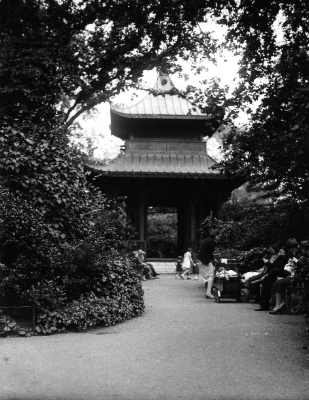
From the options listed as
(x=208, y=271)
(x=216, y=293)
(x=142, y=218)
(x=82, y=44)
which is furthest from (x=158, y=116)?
(x=216, y=293)

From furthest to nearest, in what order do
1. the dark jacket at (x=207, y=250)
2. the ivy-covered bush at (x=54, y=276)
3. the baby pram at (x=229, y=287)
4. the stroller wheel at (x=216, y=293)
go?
the dark jacket at (x=207, y=250), the stroller wheel at (x=216, y=293), the baby pram at (x=229, y=287), the ivy-covered bush at (x=54, y=276)

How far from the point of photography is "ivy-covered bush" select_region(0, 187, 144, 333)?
9.11 m

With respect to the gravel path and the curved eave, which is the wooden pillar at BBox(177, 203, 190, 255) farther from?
the gravel path

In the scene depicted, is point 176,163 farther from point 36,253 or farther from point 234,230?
point 36,253

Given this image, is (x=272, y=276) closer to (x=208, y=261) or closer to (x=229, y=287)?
(x=229, y=287)

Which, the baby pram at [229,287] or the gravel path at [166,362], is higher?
the baby pram at [229,287]

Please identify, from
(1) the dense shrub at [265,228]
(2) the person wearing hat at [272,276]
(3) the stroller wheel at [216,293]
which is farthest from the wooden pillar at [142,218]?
(2) the person wearing hat at [272,276]

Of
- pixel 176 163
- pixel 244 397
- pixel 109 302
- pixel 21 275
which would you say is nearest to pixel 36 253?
pixel 21 275

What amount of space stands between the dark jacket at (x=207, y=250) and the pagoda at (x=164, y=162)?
11988 mm

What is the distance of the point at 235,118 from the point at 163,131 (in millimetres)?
14158

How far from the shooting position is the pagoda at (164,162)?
26547 millimetres

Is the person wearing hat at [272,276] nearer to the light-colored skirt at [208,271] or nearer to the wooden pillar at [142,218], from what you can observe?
the light-colored skirt at [208,271]

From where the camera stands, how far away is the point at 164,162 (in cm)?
2730

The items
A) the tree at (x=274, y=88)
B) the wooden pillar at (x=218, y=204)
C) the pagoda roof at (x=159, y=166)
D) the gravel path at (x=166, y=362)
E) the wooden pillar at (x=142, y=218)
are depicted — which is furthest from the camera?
the wooden pillar at (x=218, y=204)
